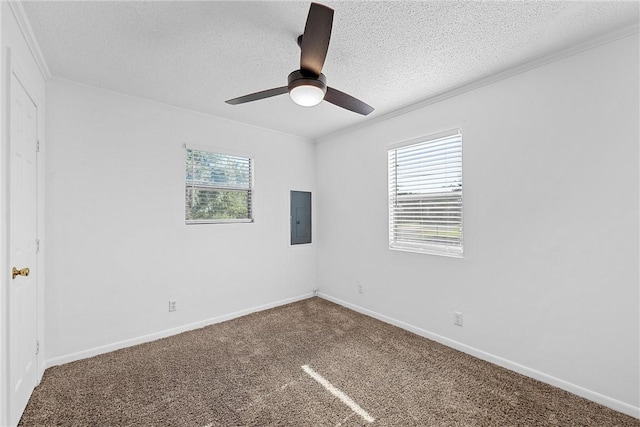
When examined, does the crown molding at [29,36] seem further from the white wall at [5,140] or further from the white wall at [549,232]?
the white wall at [549,232]

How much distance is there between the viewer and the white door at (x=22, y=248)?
5.37ft

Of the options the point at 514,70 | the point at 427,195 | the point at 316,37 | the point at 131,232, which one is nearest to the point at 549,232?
A: the point at 427,195

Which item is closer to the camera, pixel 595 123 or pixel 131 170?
pixel 595 123

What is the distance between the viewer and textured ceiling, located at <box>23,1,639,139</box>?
1648 mm

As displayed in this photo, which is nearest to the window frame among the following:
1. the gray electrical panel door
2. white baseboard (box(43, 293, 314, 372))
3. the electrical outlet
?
the gray electrical panel door

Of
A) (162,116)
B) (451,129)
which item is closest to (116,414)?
(162,116)

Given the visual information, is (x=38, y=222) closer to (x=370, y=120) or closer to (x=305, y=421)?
(x=305, y=421)

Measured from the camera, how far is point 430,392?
208cm

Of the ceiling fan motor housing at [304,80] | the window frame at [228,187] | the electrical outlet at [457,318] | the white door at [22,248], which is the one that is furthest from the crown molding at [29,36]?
the electrical outlet at [457,318]

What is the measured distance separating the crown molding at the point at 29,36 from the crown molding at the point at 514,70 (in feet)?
9.89

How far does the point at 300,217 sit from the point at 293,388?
2.49 meters

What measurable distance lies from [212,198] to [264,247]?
0.95 metres

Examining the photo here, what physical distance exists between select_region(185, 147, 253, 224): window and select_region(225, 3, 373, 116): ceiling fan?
141cm

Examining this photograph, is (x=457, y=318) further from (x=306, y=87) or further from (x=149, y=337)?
(x=149, y=337)
